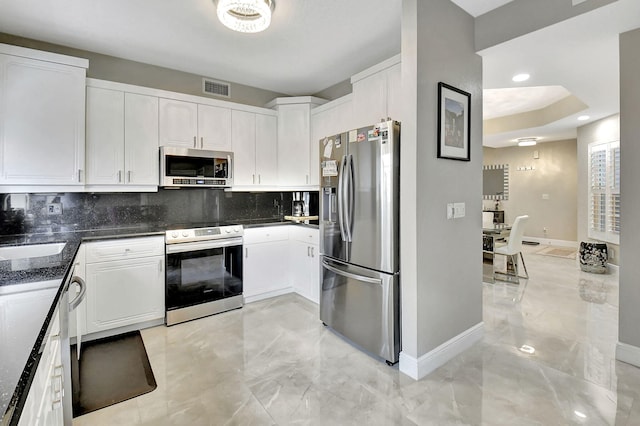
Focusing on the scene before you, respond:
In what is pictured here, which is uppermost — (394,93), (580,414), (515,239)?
(394,93)

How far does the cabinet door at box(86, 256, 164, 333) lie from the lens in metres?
2.78

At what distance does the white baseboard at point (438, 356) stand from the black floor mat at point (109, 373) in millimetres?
1762

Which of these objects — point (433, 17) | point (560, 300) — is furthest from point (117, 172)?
point (560, 300)

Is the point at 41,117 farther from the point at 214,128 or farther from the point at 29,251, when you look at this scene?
the point at 214,128

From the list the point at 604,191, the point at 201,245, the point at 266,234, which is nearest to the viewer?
the point at 201,245

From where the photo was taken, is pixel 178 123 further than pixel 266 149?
No

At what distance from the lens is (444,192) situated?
2410 millimetres

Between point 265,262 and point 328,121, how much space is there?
1.86 meters

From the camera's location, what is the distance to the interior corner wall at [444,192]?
2232 mm

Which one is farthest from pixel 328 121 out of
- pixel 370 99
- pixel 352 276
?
pixel 352 276

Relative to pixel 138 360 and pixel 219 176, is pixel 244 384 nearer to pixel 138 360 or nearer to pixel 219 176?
pixel 138 360

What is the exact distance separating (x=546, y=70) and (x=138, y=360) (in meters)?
4.44

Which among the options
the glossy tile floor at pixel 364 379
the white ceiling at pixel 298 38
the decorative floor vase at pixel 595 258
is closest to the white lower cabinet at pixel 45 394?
the glossy tile floor at pixel 364 379

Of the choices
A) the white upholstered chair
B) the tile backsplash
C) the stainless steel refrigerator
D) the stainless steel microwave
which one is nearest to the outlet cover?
the tile backsplash
